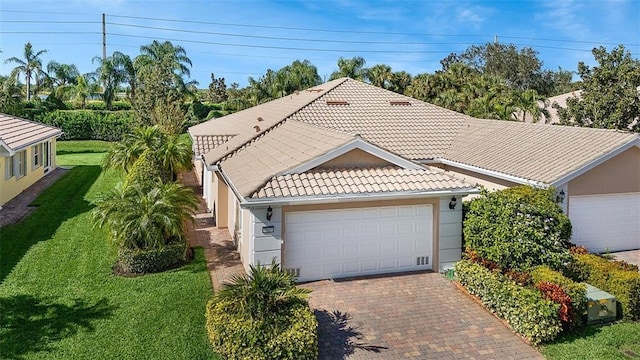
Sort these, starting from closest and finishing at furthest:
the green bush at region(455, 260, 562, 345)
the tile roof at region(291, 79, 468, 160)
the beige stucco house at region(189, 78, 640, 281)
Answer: the green bush at region(455, 260, 562, 345) → the beige stucco house at region(189, 78, 640, 281) → the tile roof at region(291, 79, 468, 160)

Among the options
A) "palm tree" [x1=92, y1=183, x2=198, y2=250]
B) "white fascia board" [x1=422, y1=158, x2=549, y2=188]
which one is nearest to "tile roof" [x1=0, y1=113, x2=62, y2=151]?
"palm tree" [x1=92, y1=183, x2=198, y2=250]

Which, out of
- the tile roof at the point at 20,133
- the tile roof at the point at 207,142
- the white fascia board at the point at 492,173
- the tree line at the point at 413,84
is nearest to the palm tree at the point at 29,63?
the tree line at the point at 413,84

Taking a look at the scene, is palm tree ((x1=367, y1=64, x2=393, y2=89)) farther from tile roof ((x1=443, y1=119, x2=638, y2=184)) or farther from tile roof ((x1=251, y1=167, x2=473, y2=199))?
tile roof ((x1=251, y1=167, x2=473, y2=199))

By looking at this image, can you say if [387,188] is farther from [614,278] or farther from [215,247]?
[215,247]

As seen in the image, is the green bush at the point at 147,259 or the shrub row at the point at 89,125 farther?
the shrub row at the point at 89,125

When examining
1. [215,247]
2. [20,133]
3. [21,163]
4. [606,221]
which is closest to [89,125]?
[20,133]

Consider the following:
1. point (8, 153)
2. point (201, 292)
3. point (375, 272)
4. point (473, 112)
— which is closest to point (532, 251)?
point (375, 272)

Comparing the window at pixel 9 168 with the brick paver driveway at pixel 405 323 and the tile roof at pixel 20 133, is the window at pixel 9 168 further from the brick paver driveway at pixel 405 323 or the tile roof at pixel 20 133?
the brick paver driveway at pixel 405 323
